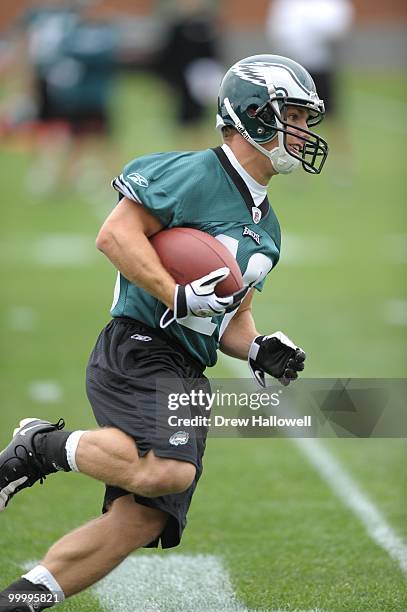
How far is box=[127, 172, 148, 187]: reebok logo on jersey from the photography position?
13.4 ft

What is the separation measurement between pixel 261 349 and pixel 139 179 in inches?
31.5

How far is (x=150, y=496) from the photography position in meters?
3.99

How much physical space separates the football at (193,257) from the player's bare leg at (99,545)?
0.75 meters

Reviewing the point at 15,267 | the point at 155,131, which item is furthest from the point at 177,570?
the point at 155,131

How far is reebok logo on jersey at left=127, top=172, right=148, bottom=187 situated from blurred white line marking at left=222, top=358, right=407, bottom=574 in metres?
1.85

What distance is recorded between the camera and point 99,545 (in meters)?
4.00

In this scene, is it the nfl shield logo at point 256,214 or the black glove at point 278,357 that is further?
the black glove at point 278,357

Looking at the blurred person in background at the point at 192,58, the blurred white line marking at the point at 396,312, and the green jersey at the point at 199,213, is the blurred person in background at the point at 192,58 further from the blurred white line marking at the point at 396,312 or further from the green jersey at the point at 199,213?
the green jersey at the point at 199,213

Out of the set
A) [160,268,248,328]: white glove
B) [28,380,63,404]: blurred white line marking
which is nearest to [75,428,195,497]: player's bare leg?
[160,268,248,328]: white glove

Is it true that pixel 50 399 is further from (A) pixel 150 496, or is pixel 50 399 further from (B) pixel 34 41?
(B) pixel 34 41

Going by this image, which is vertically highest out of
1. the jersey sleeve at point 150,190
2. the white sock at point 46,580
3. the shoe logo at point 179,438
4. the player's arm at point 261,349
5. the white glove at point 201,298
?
the jersey sleeve at point 150,190

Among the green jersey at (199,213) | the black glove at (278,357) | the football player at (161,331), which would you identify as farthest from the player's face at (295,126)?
the black glove at (278,357)

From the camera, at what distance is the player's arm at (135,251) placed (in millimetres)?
4047

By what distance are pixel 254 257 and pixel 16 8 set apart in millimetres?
28592
